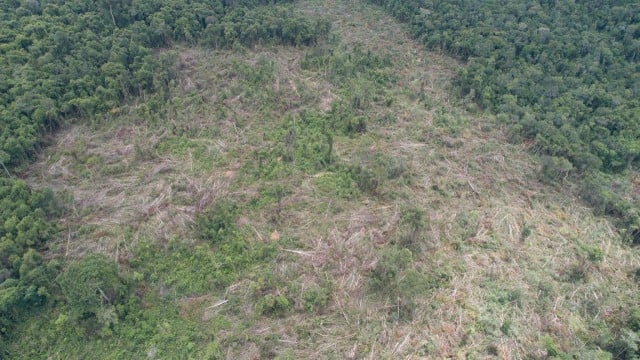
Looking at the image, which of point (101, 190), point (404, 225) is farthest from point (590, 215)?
point (101, 190)

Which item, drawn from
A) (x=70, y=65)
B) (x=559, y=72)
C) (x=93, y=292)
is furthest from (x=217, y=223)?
(x=559, y=72)

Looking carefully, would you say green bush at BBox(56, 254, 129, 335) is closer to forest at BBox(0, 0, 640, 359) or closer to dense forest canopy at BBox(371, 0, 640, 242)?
forest at BBox(0, 0, 640, 359)

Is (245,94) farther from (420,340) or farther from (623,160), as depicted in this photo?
(623,160)

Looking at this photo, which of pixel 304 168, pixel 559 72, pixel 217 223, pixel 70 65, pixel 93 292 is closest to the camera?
pixel 93 292

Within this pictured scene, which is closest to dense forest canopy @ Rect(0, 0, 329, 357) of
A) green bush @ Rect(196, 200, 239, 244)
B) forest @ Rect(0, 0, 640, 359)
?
forest @ Rect(0, 0, 640, 359)

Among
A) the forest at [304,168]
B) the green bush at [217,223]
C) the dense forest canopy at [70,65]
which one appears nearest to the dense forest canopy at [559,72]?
the forest at [304,168]

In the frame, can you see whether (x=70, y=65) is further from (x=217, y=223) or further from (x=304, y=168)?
(x=304, y=168)

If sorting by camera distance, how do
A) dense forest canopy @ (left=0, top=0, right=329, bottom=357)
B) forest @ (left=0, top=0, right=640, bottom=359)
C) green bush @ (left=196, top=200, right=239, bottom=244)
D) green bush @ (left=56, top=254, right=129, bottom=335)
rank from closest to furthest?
green bush @ (left=56, top=254, right=129, bottom=335) → forest @ (left=0, top=0, right=640, bottom=359) → dense forest canopy @ (left=0, top=0, right=329, bottom=357) → green bush @ (left=196, top=200, right=239, bottom=244)

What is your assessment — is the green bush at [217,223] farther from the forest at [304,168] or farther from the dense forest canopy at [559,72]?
the dense forest canopy at [559,72]
